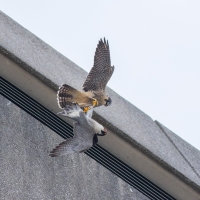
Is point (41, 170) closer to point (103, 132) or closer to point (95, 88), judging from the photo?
point (103, 132)

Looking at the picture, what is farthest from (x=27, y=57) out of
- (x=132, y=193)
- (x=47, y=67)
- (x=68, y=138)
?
(x=132, y=193)

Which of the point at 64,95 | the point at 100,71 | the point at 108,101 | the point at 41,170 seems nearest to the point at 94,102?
the point at 108,101

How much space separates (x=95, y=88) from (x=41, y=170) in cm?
202

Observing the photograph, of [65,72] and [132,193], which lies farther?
[65,72]

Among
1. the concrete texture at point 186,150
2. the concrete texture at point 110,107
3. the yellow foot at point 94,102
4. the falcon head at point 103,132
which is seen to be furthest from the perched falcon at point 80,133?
the concrete texture at point 186,150

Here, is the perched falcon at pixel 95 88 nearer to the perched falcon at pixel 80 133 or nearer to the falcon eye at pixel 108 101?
the falcon eye at pixel 108 101

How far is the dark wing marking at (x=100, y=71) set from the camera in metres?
8.98

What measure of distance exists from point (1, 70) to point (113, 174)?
106 cm

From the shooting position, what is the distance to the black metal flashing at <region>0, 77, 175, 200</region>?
25.4 feet

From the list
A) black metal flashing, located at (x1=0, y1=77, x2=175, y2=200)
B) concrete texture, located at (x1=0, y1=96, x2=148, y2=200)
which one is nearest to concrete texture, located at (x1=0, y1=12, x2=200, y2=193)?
black metal flashing, located at (x1=0, y1=77, x2=175, y2=200)

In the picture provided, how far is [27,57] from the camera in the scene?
796 centimetres

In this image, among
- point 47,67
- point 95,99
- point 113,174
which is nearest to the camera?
point 113,174

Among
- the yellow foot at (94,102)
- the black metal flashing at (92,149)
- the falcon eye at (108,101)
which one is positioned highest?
the falcon eye at (108,101)

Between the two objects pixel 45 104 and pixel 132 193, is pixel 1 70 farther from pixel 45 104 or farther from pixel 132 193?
pixel 132 193
